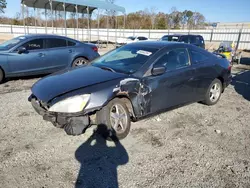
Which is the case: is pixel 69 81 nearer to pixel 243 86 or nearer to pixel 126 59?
pixel 126 59

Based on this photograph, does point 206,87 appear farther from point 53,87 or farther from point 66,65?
point 66,65

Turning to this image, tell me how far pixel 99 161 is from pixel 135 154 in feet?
1.76

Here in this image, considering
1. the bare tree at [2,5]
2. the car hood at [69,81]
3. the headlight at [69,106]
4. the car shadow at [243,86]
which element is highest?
the bare tree at [2,5]

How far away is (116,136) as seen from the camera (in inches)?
131

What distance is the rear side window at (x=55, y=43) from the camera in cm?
734

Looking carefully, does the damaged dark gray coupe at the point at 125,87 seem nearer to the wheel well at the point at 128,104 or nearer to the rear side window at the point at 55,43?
the wheel well at the point at 128,104

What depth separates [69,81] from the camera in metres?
3.35

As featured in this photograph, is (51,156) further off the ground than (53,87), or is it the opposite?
(53,87)

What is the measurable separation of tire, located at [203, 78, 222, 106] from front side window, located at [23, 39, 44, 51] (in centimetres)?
547

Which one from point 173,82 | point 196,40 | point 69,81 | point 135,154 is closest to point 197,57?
point 173,82

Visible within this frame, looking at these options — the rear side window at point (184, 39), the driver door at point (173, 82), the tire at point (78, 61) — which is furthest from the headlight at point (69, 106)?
the rear side window at point (184, 39)

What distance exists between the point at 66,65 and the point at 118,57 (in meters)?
3.90

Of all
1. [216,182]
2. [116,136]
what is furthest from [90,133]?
[216,182]

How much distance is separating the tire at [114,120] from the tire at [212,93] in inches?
93.1
